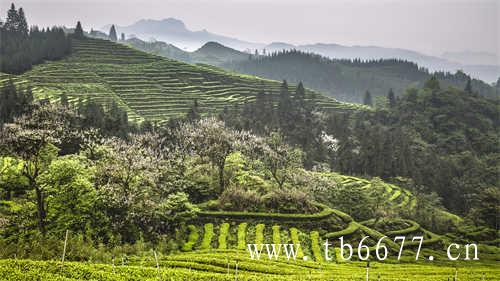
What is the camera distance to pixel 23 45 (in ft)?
470

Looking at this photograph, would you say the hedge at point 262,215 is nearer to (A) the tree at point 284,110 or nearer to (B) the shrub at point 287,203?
(B) the shrub at point 287,203

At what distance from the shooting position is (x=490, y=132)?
394 feet

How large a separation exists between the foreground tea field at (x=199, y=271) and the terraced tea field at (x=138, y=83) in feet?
250

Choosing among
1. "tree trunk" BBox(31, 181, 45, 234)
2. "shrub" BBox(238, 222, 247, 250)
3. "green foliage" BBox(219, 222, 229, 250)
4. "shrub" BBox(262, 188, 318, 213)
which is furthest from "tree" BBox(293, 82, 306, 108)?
"tree trunk" BBox(31, 181, 45, 234)

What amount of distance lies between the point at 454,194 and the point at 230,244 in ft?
230

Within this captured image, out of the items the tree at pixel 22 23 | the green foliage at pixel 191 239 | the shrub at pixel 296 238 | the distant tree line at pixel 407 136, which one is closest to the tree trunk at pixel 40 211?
the green foliage at pixel 191 239

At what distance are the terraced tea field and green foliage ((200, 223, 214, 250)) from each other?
63588 mm

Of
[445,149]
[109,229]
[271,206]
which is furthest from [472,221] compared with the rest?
[445,149]

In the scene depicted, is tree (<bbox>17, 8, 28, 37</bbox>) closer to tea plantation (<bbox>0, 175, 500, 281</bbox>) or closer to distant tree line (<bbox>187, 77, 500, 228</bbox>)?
distant tree line (<bbox>187, 77, 500, 228</bbox>)

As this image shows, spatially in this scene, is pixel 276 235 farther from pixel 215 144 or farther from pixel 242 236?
pixel 215 144

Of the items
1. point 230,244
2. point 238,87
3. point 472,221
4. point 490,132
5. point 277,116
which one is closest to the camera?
point 230,244

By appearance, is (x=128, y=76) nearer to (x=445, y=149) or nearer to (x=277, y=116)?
(x=277, y=116)

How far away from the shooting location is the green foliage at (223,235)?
104ft

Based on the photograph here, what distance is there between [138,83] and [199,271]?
111452 mm
